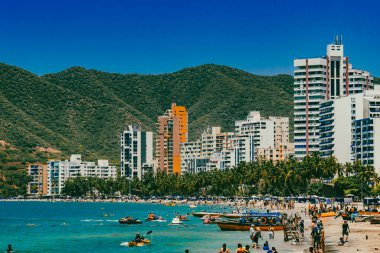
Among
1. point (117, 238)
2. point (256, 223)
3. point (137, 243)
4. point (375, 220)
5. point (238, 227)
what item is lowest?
point (117, 238)

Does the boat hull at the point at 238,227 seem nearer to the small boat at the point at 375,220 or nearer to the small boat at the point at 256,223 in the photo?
the small boat at the point at 256,223

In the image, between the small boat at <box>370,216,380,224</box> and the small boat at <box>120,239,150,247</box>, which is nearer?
the small boat at <box>120,239,150,247</box>

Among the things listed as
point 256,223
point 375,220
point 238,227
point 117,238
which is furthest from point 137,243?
point 375,220

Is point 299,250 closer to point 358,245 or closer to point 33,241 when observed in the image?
point 358,245

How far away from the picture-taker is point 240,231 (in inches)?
4198

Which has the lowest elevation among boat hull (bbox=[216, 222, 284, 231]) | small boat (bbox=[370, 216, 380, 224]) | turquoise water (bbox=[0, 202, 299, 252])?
turquoise water (bbox=[0, 202, 299, 252])

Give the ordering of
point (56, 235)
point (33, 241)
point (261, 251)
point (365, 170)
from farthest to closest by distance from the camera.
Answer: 1. point (365, 170)
2. point (56, 235)
3. point (33, 241)
4. point (261, 251)

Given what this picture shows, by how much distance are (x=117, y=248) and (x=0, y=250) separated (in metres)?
13.8

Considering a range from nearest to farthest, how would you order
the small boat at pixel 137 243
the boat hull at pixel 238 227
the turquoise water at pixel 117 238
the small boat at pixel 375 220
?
the turquoise water at pixel 117 238
the small boat at pixel 137 243
the small boat at pixel 375 220
the boat hull at pixel 238 227

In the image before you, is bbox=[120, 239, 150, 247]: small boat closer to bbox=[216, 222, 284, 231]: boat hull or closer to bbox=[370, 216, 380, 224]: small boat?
bbox=[216, 222, 284, 231]: boat hull

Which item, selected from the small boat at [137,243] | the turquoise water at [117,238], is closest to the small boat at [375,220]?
the turquoise water at [117,238]

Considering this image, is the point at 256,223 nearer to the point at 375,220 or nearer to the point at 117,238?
the point at 375,220

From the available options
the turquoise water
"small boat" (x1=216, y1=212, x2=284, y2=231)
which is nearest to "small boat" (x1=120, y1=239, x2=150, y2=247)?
the turquoise water

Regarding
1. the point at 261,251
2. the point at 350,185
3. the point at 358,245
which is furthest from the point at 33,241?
the point at 350,185
